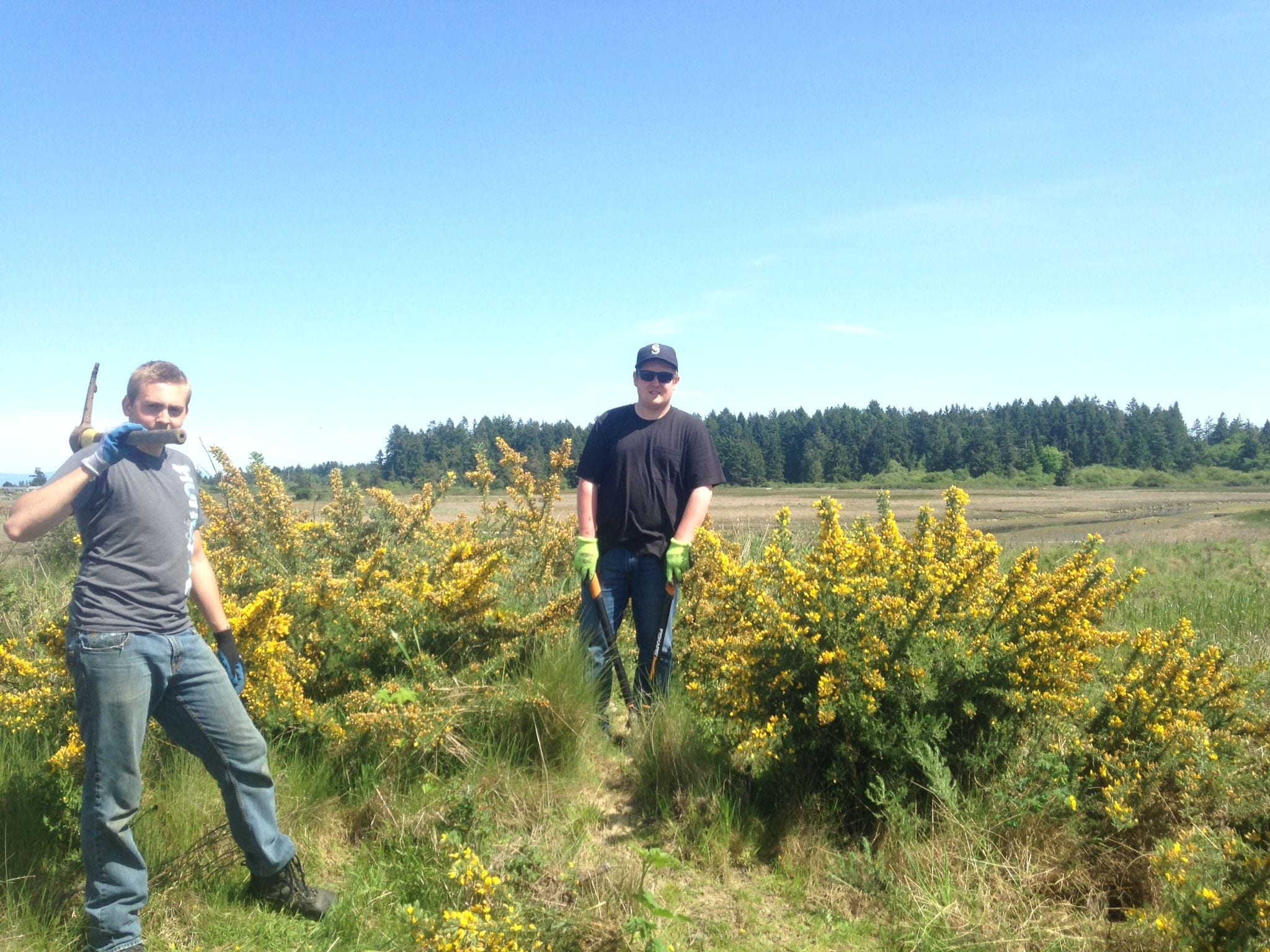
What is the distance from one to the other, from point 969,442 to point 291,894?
8360 centimetres

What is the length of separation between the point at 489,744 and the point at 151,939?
5.00 feet

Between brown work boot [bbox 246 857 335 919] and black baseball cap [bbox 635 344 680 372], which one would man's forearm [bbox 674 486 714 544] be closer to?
black baseball cap [bbox 635 344 680 372]

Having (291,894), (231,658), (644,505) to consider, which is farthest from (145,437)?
(644,505)

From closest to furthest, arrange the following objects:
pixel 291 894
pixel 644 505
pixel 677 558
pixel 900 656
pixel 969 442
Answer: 1. pixel 291 894
2. pixel 900 656
3. pixel 677 558
4. pixel 644 505
5. pixel 969 442

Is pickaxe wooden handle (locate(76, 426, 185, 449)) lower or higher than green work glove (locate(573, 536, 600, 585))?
higher


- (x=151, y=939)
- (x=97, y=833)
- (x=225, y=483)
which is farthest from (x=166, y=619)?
(x=225, y=483)

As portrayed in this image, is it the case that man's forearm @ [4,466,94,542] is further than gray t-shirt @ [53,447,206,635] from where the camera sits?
No

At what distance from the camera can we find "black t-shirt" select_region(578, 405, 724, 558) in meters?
4.86

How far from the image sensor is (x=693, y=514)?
4746mm

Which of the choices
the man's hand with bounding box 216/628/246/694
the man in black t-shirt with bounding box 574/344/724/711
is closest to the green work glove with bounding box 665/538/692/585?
the man in black t-shirt with bounding box 574/344/724/711

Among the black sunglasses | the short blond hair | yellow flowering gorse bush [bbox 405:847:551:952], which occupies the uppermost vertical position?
the black sunglasses

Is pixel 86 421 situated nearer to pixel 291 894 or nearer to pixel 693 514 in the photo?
pixel 291 894

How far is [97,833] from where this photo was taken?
292cm

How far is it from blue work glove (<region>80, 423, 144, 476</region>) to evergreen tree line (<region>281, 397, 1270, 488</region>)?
56.2 meters
